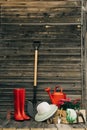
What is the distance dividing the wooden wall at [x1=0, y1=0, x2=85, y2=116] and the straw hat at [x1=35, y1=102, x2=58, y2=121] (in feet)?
3.85

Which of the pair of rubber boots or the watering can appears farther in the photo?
the watering can

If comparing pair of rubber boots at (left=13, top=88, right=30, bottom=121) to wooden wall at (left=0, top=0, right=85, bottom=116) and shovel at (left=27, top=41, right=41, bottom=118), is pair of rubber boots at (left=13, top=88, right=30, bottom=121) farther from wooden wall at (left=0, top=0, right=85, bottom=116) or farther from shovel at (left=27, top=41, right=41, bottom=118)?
wooden wall at (left=0, top=0, right=85, bottom=116)

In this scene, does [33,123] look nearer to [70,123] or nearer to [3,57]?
[70,123]

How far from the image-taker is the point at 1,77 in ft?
Answer: 29.3

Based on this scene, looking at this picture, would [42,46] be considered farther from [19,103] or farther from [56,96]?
[19,103]

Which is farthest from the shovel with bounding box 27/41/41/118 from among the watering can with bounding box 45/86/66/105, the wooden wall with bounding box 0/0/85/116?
the watering can with bounding box 45/86/66/105

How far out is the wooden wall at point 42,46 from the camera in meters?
8.90

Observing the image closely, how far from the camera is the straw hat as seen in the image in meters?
7.49

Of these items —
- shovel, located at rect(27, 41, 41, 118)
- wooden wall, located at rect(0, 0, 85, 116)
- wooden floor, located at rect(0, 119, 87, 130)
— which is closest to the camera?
wooden floor, located at rect(0, 119, 87, 130)

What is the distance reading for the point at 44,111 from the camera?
759 cm

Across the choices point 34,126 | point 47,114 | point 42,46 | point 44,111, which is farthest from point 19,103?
point 42,46

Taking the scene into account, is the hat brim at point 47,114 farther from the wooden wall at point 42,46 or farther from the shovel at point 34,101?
the wooden wall at point 42,46

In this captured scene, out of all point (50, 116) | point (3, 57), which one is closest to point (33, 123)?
point (50, 116)

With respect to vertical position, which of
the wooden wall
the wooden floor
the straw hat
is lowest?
the wooden floor
